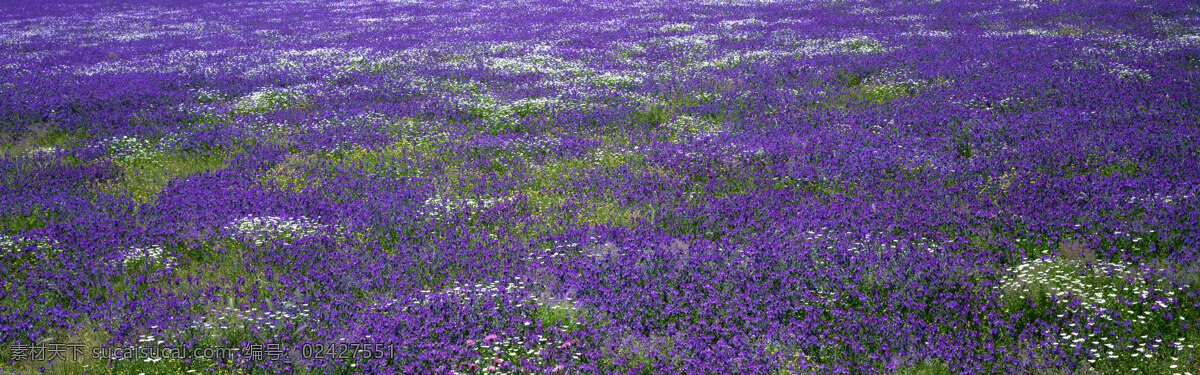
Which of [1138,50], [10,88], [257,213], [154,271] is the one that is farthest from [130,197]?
[1138,50]

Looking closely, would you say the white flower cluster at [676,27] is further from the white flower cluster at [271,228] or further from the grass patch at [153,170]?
the white flower cluster at [271,228]

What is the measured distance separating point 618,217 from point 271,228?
397 centimetres

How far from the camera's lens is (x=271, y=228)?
803 centimetres

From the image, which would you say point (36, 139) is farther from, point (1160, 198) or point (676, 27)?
point (676, 27)

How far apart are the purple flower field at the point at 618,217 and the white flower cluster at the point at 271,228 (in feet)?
0.12

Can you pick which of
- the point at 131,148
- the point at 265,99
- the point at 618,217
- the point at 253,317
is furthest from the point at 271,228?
the point at 265,99

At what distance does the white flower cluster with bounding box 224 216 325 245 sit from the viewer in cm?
788

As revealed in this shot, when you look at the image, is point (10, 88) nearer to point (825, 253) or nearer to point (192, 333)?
point (192, 333)

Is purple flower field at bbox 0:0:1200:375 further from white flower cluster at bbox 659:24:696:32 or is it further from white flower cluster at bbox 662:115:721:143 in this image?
white flower cluster at bbox 659:24:696:32

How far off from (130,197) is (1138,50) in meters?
21.4

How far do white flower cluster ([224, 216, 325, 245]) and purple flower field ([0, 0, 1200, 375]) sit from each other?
4cm

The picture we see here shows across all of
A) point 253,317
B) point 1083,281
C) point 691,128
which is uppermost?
point 691,128

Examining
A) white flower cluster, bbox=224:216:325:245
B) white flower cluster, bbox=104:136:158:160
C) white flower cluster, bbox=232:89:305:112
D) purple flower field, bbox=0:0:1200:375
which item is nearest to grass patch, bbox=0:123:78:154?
purple flower field, bbox=0:0:1200:375

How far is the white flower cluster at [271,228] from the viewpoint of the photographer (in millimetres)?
7879
